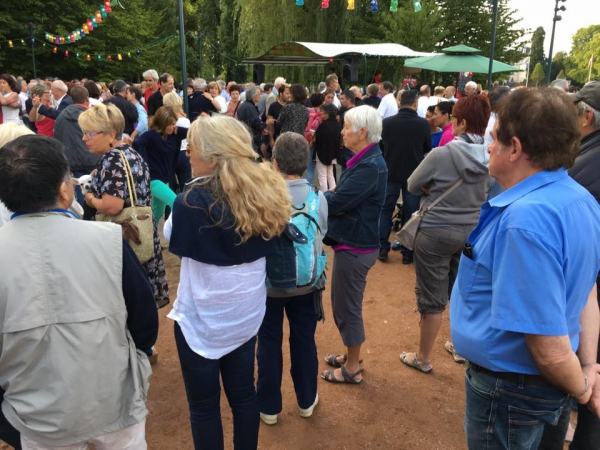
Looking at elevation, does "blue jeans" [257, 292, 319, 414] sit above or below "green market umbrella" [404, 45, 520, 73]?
below

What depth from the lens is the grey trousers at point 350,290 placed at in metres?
3.06

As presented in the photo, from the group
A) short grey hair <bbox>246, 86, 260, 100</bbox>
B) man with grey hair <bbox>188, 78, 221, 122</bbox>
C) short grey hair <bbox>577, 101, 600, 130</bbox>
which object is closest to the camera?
short grey hair <bbox>577, 101, 600, 130</bbox>

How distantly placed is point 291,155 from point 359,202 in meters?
0.62

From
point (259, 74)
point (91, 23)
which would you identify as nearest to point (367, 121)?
point (259, 74)

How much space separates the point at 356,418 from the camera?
9.82ft

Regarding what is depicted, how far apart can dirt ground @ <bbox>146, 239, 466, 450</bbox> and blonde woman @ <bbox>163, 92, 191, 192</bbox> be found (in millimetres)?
2200

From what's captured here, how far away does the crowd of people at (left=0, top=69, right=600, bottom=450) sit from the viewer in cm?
140

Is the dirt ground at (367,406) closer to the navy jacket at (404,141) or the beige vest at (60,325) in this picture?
the beige vest at (60,325)

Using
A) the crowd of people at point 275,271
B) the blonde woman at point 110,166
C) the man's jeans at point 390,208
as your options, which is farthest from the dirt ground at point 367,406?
the man's jeans at point 390,208

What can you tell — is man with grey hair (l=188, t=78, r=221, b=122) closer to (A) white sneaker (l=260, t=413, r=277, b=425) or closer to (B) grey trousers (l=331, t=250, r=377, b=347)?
(B) grey trousers (l=331, t=250, r=377, b=347)

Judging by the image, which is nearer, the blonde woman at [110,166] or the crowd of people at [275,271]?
the crowd of people at [275,271]

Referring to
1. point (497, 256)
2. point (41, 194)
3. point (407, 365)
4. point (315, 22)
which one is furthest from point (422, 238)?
point (315, 22)

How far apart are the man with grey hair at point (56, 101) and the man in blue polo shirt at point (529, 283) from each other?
576 centimetres

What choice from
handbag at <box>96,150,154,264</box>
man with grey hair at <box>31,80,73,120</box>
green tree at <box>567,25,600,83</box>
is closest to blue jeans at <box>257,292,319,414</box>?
handbag at <box>96,150,154,264</box>
